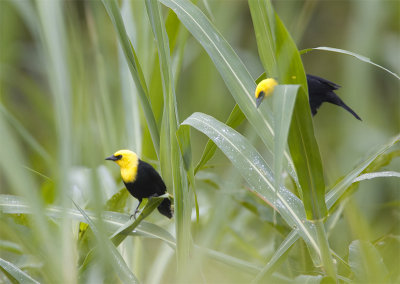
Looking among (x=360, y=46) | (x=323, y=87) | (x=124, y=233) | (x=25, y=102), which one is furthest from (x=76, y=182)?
(x=25, y=102)

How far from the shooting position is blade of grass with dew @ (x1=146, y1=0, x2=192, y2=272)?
2.44 feet

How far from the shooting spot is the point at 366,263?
2.35 ft

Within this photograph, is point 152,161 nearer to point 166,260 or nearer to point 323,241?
point 166,260

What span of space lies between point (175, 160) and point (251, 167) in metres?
0.12

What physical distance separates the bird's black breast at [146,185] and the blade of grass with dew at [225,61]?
296 millimetres

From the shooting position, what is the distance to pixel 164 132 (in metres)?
0.79

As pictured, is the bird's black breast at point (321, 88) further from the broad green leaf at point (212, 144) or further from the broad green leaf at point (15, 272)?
the broad green leaf at point (15, 272)

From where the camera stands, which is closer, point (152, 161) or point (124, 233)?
point (124, 233)

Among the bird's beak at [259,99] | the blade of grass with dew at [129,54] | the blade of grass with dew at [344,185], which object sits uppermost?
the blade of grass with dew at [129,54]

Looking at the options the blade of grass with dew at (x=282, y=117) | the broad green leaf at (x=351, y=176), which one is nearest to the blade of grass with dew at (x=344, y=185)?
the broad green leaf at (x=351, y=176)

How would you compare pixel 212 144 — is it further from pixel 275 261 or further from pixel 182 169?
pixel 275 261

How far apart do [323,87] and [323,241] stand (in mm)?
A: 580

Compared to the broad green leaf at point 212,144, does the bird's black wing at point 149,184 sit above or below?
below

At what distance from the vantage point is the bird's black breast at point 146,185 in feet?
3.22
